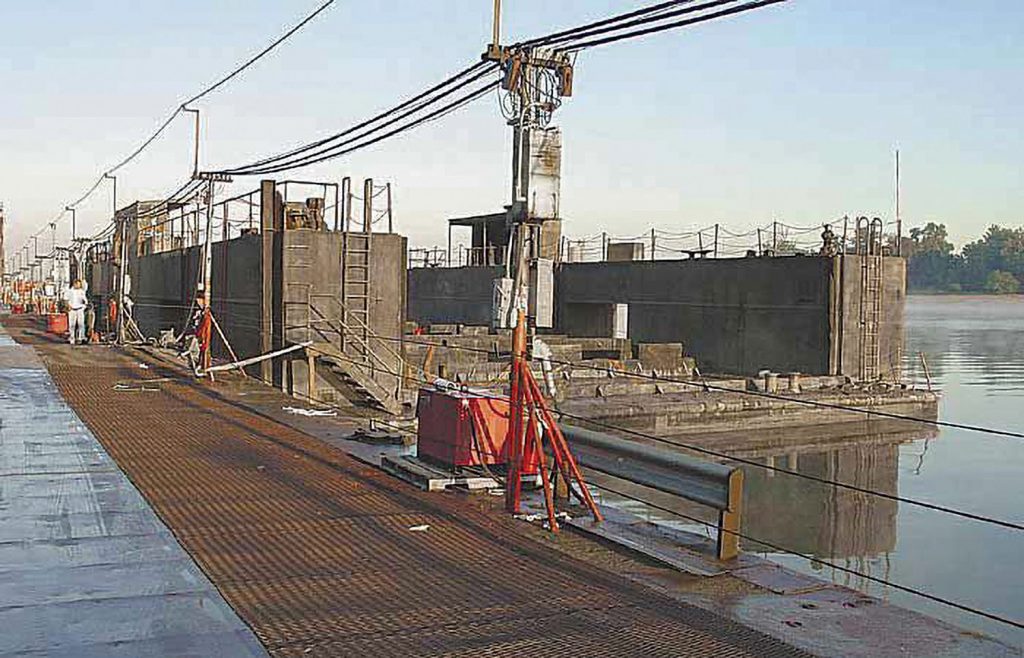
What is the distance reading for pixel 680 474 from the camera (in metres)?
7.75

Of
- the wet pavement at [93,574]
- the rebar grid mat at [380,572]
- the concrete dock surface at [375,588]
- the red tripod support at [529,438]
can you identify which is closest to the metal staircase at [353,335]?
the rebar grid mat at [380,572]

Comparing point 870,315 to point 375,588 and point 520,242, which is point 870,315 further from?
point 375,588

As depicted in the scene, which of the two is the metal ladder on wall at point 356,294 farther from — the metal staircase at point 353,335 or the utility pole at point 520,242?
the utility pole at point 520,242

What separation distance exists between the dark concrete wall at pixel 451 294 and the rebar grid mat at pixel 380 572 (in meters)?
34.5

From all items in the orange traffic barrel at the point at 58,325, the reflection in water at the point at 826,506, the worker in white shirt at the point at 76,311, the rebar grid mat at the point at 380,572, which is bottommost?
the reflection in water at the point at 826,506

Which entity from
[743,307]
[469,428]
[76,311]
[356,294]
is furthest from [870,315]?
[469,428]

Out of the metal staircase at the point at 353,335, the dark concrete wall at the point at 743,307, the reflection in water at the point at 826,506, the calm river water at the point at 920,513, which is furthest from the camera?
the dark concrete wall at the point at 743,307

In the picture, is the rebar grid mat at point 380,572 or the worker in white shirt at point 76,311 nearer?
the rebar grid mat at point 380,572

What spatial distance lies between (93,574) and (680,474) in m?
4.01

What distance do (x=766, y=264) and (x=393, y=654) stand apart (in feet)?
96.5

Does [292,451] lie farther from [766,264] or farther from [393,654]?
[766,264]

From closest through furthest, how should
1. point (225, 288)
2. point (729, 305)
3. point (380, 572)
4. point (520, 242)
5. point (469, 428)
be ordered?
point (380, 572), point (520, 242), point (469, 428), point (225, 288), point (729, 305)

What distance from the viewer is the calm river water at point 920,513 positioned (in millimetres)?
12867

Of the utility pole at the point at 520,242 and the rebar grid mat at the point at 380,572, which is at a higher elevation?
the utility pole at the point at 520,242
